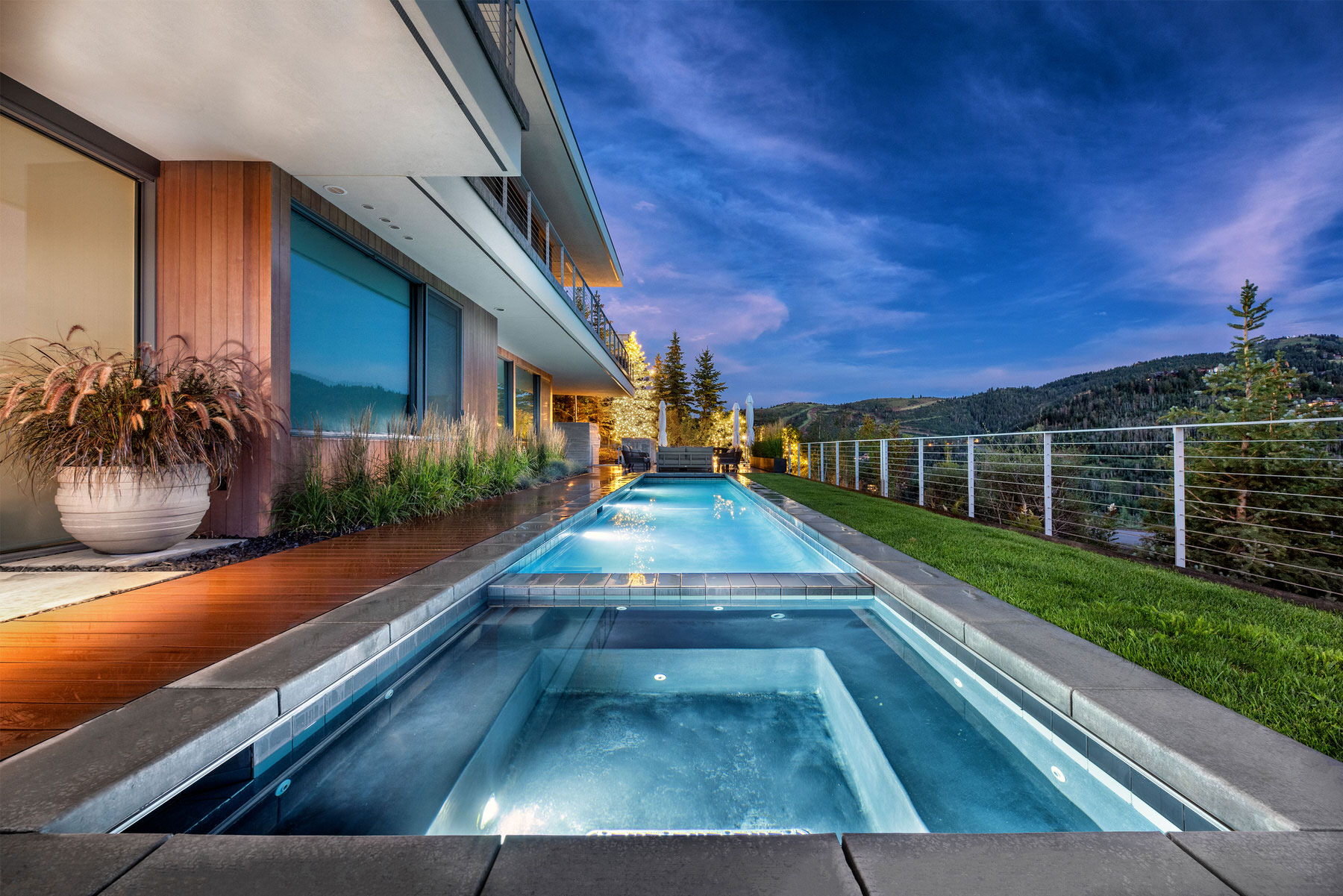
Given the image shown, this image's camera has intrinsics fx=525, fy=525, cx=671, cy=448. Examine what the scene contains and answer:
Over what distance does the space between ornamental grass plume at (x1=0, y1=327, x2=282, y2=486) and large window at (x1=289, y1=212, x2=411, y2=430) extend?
89 centimetres

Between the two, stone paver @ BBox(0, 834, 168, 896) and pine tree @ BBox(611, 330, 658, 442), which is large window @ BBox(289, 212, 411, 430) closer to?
stone paver @ BBox(0, 834, 168, 896)

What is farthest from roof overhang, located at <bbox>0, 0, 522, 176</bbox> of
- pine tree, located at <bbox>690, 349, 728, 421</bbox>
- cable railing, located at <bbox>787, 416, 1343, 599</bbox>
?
pine tree, located at <bbox>690, 349, 728, 421</bbox>

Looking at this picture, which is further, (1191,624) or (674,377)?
(674,377)

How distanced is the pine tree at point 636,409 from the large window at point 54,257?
18.0 meters

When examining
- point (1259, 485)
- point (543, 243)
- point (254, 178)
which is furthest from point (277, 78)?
point (1259, 485)

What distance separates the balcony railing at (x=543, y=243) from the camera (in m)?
5.25

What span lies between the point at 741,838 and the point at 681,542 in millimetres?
4409

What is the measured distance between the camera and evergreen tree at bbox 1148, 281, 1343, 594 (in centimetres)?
361

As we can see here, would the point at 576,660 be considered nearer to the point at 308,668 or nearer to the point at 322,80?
the point at 308,668

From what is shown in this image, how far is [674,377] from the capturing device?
97.0 feet

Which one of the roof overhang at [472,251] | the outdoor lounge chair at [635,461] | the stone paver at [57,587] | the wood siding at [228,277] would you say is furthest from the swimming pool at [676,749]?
the outdoor lounge chair at [635,461]

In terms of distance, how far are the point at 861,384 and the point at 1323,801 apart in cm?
4604

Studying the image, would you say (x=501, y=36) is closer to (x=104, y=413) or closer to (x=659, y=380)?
(x=104, y=413)

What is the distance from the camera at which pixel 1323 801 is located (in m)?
0.94
